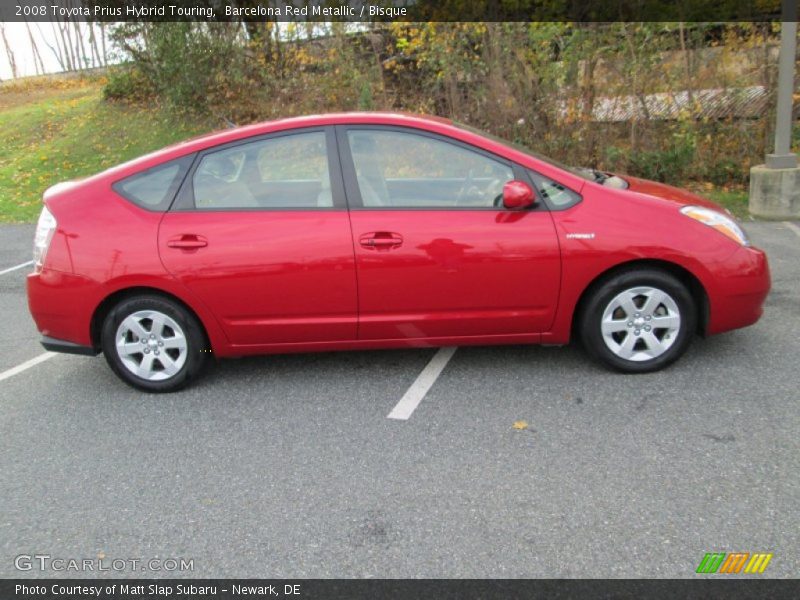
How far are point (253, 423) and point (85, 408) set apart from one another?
45.3 inches

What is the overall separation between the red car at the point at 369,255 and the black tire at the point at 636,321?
0.03ft

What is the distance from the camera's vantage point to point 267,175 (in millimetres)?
4395

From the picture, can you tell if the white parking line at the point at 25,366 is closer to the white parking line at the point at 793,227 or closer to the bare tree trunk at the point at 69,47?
the white parking line at the point at 793,227

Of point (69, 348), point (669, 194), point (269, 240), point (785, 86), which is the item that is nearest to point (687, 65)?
point (785, 86)

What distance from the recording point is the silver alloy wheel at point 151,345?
438 cm

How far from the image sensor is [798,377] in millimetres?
4176

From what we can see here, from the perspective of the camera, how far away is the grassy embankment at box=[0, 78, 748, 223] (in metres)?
13.0

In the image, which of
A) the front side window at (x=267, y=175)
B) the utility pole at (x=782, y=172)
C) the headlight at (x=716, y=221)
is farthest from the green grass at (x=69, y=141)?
the utility pole at (x=782, y=172)

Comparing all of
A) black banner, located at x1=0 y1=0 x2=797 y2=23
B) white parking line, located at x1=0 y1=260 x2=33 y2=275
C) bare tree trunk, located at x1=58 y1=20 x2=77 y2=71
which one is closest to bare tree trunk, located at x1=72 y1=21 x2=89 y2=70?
bare tree trunk, located at x1=58 y1=20 x2=77 y2=71

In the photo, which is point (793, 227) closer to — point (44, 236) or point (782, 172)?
point (782, 172)

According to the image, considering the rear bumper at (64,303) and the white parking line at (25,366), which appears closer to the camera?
the rear bumper at (64,303)
